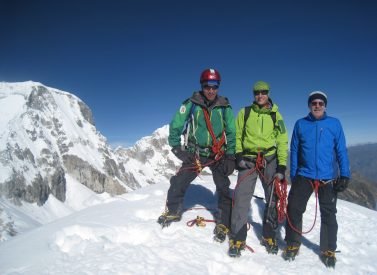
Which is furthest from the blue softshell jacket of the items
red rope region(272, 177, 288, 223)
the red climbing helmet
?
the red climbing helmet

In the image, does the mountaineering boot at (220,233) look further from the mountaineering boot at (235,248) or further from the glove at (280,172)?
the glove at (280,172)

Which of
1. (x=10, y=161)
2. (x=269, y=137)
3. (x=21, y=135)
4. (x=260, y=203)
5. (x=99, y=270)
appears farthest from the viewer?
(x=21, y=135)

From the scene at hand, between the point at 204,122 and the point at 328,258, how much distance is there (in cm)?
428

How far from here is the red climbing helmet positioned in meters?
7.86

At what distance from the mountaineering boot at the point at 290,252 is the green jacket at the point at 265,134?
6.51 feet

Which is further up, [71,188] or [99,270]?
[99,270]

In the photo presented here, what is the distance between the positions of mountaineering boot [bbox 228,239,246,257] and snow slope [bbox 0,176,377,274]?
4.4 inches

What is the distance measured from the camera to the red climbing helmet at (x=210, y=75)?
7859 mm

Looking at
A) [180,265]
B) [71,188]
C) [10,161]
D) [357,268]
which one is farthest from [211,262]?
[71,188]

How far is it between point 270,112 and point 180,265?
4.15 m

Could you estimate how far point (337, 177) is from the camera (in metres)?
7.27

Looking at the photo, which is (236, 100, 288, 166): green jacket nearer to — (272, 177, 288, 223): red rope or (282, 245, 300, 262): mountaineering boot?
(272, 177, 288, 223): red rope

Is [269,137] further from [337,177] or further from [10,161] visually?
[10,161]

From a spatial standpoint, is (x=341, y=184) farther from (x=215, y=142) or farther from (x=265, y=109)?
(x=215, y=142)
